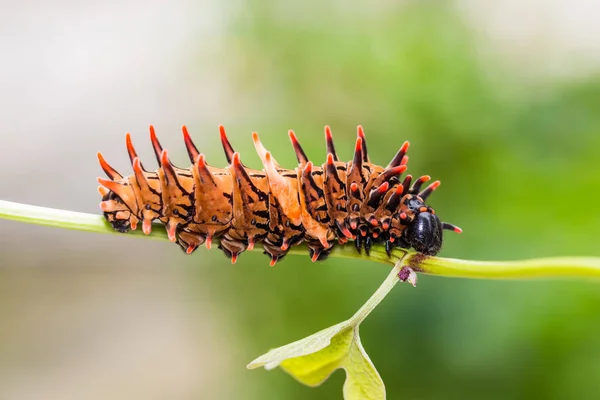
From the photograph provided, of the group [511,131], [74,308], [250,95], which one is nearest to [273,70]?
[250,95]

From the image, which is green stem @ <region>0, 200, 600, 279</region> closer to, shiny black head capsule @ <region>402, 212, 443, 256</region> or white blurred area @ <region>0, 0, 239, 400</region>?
shiny black head capsule @ <region>402, 212, 443, 256</region>

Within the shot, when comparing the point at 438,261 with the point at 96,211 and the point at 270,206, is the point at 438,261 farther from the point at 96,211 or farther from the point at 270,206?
the point at 96,211

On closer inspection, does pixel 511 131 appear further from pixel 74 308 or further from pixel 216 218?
pixel 74 308

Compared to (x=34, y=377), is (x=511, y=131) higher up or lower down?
higher up

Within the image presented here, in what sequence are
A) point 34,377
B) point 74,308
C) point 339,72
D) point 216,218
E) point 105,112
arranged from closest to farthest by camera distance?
1. point 216,218
2. point 339,72
3. point 34,377
4. point 74,308
5. point 105,112

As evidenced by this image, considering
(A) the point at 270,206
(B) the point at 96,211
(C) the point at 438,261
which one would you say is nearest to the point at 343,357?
(C) the point at 438,261
